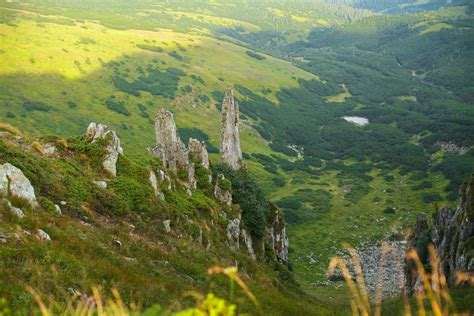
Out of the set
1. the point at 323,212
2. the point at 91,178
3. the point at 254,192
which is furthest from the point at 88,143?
the point at 323,212

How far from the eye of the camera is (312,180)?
538 feet

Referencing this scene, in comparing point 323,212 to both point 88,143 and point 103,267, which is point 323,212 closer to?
point 88,143

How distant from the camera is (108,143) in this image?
3167 centimetres

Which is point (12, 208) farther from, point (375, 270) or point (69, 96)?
point (69, 96)

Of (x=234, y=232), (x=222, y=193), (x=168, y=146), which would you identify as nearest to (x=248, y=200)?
(x=222, y=193)

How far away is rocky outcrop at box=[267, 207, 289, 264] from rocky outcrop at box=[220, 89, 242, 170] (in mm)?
16147

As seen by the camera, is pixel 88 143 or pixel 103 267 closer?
pixel 103 267

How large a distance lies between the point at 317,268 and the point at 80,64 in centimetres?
13745

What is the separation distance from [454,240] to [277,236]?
23.5m

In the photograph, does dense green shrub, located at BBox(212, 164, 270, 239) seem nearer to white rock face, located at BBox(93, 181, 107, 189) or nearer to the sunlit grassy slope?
white rock face, located at BBox(93, 181, 107, 189)

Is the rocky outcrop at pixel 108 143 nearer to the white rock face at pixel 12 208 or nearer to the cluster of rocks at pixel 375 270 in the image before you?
the white rock face at pixel 12 208

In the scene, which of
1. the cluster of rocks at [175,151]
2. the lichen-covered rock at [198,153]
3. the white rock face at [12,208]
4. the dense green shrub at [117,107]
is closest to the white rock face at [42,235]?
the white rock face at [12,208]

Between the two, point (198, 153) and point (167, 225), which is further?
point (198, 153)

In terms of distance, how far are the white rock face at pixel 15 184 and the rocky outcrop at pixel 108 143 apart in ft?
33.7
